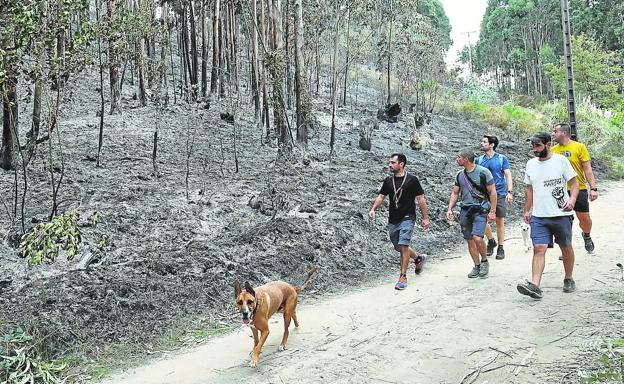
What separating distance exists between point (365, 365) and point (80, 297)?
321cm

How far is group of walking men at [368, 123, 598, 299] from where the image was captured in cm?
554

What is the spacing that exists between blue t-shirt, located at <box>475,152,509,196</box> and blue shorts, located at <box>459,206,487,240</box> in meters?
1.04

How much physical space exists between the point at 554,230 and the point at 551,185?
45 centimetres

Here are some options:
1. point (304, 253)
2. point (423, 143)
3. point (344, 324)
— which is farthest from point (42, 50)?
point (423, 143)

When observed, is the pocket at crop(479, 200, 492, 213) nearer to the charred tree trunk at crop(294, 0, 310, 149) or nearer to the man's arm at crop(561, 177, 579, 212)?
the man's arm at crop(561, 177, 579, 212)

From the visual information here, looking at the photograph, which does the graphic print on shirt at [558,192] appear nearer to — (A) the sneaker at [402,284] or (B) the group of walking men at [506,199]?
(B) the group of walking men at [506,199]

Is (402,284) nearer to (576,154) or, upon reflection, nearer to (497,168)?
(497,168)

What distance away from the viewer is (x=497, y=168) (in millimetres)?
7312

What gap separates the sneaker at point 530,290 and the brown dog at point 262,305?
→ 2.23 metres

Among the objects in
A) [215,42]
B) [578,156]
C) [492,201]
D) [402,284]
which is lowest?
[402,284]

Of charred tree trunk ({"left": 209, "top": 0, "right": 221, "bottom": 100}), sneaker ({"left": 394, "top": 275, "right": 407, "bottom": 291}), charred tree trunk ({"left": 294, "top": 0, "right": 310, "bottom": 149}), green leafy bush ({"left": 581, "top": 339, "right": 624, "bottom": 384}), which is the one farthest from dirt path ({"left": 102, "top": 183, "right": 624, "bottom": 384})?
charred tree trunk ({"left": 209, "top": 0, "right": 221, "bottom": 100})

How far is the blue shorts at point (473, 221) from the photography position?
6.44 m

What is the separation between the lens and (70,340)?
5.31 metres

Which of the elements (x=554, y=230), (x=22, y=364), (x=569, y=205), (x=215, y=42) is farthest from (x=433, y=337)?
(x=215, y=42)
